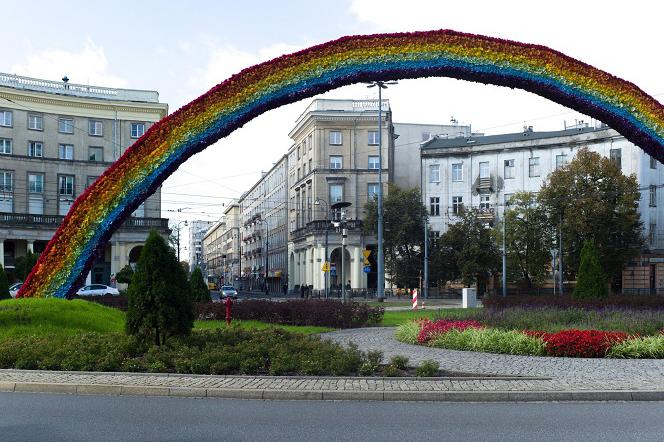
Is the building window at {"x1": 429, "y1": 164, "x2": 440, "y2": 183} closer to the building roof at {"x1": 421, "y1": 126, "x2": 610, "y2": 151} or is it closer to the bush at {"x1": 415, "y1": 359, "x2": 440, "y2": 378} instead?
the building roof at {"x1": 421, "y1": 126, "x2": 610, "y2": 151}

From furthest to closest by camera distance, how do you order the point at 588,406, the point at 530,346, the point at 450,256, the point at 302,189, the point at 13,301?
the point at 302,189 < the point at 450,256 < the point at 13,301 < the point at 530,346 < the point at 588,406

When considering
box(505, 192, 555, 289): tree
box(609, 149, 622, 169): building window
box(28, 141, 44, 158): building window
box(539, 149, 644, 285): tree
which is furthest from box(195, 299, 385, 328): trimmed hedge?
box(28, 141, 44, 158): building window

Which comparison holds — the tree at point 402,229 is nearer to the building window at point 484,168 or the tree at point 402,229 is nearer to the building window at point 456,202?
the building window at point 456,202

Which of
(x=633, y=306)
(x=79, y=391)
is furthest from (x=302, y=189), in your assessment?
(x=79, y=391)

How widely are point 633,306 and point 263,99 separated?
14973mm

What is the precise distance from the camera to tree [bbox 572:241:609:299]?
2912 cm

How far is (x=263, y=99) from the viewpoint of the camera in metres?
20.1

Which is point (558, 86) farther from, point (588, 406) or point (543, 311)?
point (588, 406)

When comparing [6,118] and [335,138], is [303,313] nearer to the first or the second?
[335,138]

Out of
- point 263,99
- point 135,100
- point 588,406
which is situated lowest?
point 588,406

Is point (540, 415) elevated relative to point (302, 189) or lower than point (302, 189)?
lower

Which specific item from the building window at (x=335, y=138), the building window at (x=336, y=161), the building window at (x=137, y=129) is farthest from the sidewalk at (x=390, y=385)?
the building window at (x=336, y=161)

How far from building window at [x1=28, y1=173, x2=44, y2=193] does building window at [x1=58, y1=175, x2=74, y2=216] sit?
5.13 ft

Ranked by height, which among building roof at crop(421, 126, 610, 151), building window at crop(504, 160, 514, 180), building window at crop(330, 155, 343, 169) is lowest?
building window at crop(504, 160, 514, 180)
